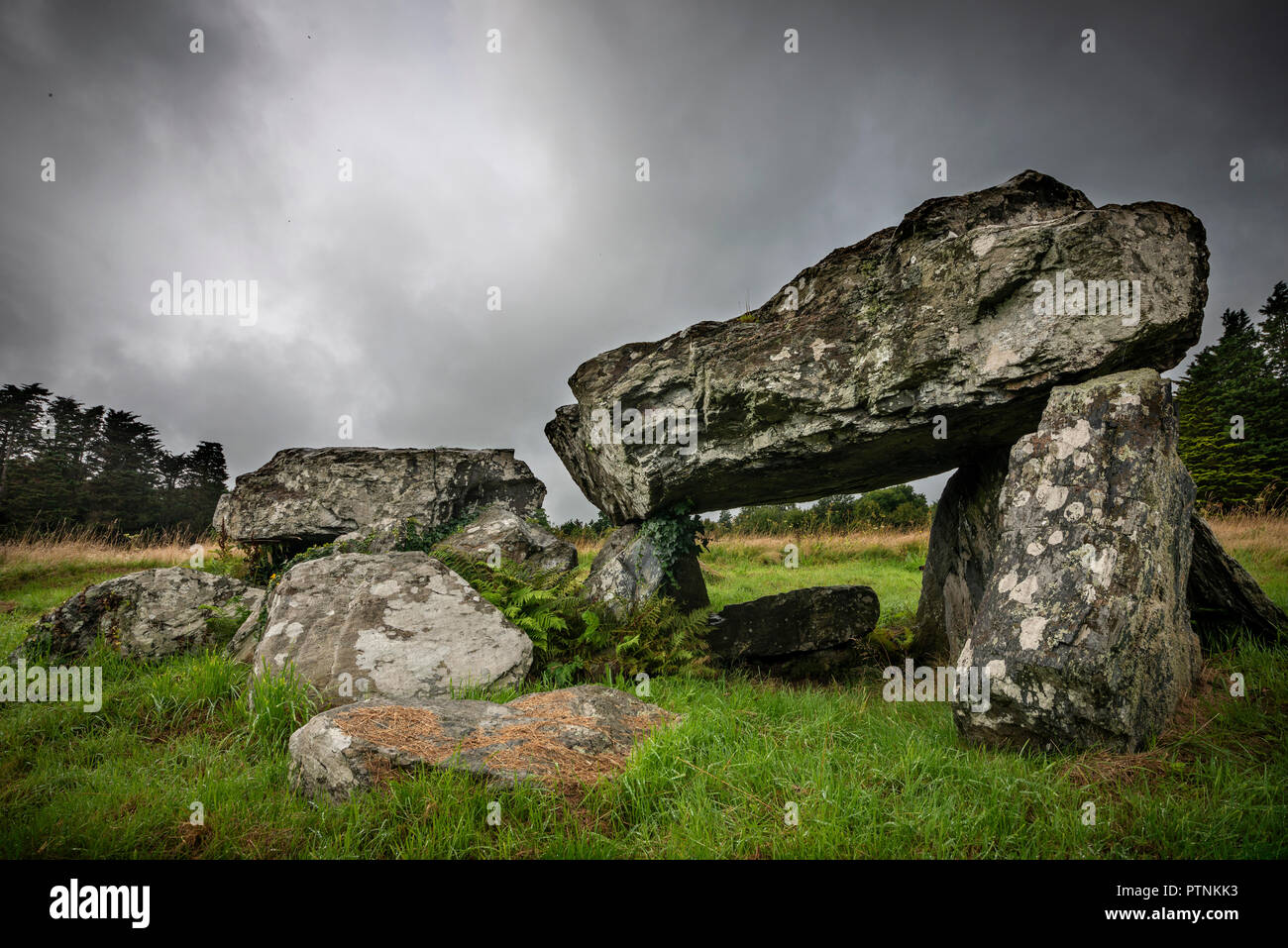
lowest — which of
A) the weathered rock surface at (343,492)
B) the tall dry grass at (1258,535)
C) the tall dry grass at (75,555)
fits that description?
the tall dry grass at (1258,535)

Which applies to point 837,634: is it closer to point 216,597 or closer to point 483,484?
point 483,484

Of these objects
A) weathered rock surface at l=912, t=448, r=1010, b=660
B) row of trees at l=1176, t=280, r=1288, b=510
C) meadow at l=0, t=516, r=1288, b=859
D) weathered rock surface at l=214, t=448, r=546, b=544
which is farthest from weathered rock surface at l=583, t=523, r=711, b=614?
row of trees at l=1176, t=280, r=1288, b=510

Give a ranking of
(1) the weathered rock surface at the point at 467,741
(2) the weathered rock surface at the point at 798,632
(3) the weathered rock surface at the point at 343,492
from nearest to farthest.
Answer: (1) the weathered rock surface at the point at 467,741 → (2) the weathered rock surface at the point at 798,632 → (3) the weathered rock surface at the point at 343,492

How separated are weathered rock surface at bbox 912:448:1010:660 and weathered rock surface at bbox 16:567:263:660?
8.56 m

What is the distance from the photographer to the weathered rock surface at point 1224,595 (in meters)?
4.96

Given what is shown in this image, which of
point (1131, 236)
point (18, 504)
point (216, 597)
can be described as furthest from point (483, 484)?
point (18, 504)

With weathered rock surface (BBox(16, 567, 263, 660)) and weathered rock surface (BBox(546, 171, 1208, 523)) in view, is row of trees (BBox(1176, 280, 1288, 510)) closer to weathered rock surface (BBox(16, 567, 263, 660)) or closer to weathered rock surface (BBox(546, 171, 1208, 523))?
weathered rock surface (BBox(546, 171, 1208, 523))

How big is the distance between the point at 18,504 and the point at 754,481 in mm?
35907

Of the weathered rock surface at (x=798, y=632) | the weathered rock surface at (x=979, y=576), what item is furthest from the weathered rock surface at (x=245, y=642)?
the weathered rock surface at (x=979, y=576)

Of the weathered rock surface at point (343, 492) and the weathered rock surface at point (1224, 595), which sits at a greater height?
the weathered rock surface at point (343, 492)

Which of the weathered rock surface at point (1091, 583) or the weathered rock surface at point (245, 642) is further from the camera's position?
the weathered rock surface at point (245, 642)

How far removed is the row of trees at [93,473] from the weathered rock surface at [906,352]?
1008 inches

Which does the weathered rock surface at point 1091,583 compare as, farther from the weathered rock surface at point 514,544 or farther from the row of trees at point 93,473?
the row of trees at point 93,473

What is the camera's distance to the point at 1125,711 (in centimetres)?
349
